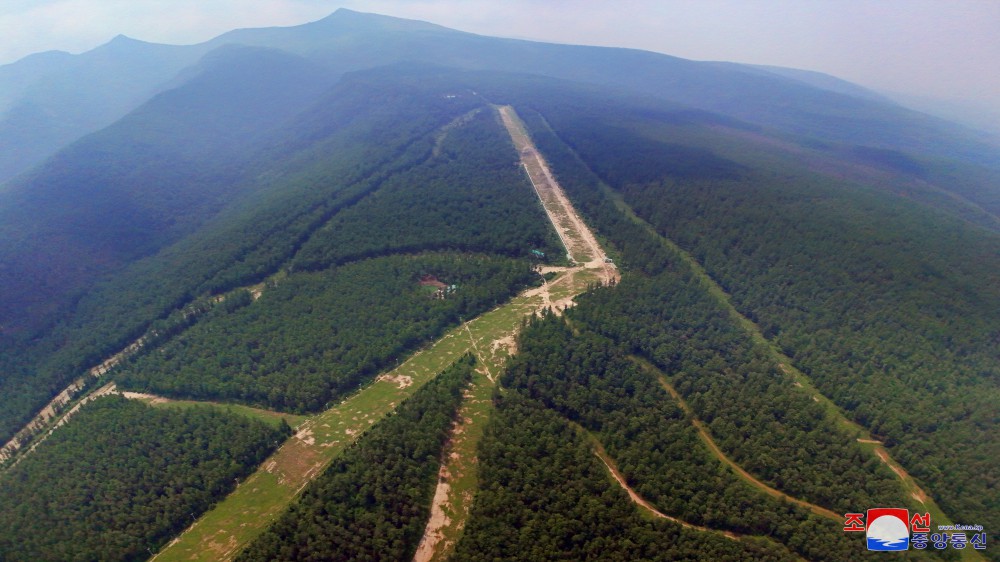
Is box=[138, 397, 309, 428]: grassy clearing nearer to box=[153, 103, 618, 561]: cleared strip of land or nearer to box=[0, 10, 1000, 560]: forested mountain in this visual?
box=[0, 10, 1000, 560]: forested mountain

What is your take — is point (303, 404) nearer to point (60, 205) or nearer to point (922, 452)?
point (922, 452)

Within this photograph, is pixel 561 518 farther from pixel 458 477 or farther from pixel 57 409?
pixel 57 409

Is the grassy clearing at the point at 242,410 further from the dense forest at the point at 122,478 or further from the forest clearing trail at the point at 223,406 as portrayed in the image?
the dense forest at the point at 122,478

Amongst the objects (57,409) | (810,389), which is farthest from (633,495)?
(57,409)

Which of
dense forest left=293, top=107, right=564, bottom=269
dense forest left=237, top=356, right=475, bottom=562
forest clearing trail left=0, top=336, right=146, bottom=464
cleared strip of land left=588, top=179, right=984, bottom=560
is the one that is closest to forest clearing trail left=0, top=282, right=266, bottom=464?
forest clearing trail left=0, top=336, right=146, bottom=464

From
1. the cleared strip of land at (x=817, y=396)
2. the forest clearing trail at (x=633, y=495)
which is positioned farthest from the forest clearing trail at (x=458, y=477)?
the cleared strip of land at (x=817, y=396)

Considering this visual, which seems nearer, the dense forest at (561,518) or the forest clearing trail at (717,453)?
the dense forest at (561,518)
